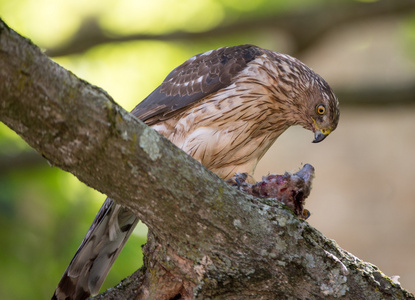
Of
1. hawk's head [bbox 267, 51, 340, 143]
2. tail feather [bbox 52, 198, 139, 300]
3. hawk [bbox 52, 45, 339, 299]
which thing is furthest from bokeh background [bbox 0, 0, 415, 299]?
hawk's head [bbox 267, 51, 340, 143]

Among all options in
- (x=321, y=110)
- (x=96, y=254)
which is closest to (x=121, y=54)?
(x=321, y=110)

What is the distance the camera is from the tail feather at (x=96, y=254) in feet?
12.1

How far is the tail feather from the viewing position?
12.1 ft

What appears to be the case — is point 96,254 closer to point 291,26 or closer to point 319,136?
point 319,136

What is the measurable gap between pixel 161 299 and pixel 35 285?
2.75m

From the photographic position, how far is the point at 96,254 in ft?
13.1

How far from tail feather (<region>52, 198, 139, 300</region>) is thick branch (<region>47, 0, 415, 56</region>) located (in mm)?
3212

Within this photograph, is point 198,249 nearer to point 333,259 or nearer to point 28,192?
point 333,259

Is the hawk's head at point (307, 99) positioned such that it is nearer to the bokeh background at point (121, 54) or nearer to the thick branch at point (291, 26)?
the bokeh background at point (121, 54)

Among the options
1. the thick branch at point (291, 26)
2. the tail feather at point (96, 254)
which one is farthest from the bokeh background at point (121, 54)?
the tail feather at point (96, 254)

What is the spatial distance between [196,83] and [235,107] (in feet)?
1.48

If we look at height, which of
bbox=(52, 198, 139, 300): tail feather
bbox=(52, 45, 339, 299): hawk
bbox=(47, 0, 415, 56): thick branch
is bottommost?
bbox=(52, 198, 139, 300): tail feather

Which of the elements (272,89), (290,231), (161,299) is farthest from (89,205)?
(290,231)

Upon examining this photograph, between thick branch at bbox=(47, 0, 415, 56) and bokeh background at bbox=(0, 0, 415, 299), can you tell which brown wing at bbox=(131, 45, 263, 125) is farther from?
thick branch at bbox=(47, 0, 415, 56)
